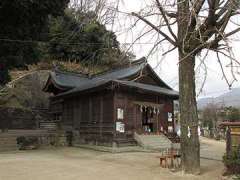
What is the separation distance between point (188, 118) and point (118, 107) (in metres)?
9.32

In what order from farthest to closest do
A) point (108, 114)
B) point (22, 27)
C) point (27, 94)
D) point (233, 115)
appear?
point (233, 115)
point (27, 94)
point (108, 114)
point (22, 27)

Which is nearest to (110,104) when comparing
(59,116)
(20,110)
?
(59,116)

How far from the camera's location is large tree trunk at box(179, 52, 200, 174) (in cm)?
1158

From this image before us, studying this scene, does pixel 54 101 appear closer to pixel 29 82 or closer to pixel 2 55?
pixel 29 82

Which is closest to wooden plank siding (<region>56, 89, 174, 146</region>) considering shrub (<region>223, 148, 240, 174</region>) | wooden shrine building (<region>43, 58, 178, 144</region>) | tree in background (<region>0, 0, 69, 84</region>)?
wooden shrine building (<region>43, 58, 178, 144</region>)

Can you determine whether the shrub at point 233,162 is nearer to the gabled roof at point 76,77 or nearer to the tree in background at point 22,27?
the tree in background at point 22,27

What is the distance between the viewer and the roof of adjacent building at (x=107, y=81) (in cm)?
2132

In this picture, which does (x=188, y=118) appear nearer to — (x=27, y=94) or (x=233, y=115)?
(x=27, y=94)

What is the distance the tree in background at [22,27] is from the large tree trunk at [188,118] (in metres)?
8.18

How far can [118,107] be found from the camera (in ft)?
68.4

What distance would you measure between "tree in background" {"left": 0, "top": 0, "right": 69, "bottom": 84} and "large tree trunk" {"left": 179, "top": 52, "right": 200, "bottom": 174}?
8178 mm

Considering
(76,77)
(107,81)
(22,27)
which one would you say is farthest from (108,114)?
(76,77)

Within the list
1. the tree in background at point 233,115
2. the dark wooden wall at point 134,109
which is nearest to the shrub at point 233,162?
the dark wooden wall at point 134,109

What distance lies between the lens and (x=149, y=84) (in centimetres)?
2589
